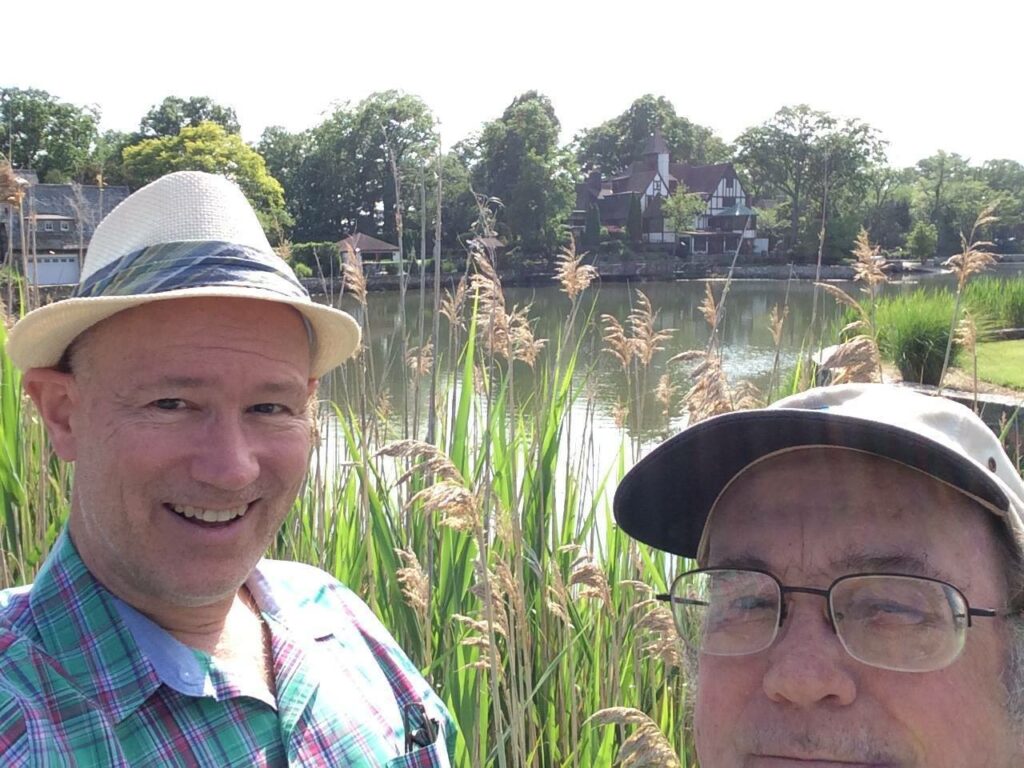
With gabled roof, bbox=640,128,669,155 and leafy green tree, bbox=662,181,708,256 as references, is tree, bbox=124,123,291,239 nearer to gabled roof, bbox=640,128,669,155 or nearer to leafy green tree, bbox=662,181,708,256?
leafy green tree, bbox=662,181,708,256

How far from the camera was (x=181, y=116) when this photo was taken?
1853 inches

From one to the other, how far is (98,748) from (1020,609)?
1130 mm

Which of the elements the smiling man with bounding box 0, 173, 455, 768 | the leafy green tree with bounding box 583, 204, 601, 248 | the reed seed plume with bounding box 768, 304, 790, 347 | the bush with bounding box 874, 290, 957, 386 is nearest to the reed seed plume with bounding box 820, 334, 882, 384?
the reed seed plume with bounding box 768, 304, 790, 347

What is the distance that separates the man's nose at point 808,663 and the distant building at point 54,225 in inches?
75.8

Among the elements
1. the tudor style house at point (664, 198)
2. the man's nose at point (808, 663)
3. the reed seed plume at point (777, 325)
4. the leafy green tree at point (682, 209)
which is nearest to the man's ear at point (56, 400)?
the man's nose at point (808, 663)

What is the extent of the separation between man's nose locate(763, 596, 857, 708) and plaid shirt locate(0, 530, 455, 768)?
0.74 m

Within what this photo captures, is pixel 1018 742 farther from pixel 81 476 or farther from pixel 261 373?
pixel 81 476

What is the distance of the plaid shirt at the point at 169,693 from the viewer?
1239mm

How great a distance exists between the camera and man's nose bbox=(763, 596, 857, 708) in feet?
3.30

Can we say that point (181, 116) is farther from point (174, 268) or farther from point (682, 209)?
point (174, 268)

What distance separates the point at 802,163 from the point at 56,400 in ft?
163

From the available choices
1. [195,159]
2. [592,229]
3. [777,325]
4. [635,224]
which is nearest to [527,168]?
[592,229]

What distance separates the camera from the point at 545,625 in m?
2.65

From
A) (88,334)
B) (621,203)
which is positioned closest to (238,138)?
(621,203)
